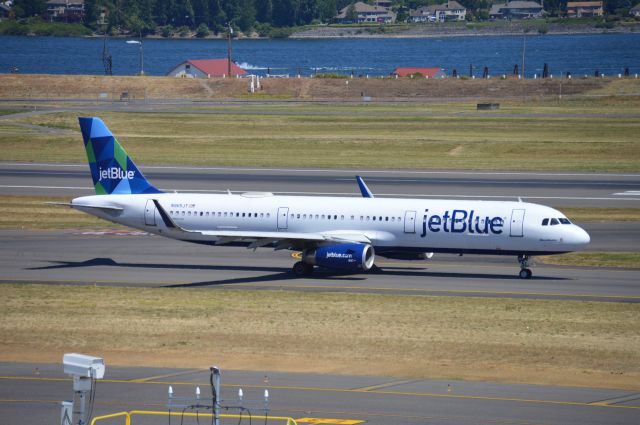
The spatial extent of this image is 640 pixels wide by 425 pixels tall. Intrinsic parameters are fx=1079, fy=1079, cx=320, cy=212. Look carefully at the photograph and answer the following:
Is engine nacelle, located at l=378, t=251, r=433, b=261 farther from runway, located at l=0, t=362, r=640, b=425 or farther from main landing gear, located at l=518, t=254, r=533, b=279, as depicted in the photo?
runway, located at l=0, t=362, r=640, b=425

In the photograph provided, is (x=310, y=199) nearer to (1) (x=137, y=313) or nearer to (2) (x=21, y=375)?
(1) (x=137, y=313)

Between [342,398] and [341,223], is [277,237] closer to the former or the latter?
[341,223]

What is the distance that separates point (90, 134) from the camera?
56.9 m

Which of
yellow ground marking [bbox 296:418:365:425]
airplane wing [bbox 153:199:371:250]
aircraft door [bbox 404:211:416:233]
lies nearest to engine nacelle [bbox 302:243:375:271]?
airplane wing [bbox 153:199:371:250]

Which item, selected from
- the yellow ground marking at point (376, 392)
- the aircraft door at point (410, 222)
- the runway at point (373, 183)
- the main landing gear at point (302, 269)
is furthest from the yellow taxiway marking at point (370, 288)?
the runway at point (373, 183)

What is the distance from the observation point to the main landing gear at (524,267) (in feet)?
168

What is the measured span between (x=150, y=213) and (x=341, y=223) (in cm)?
981

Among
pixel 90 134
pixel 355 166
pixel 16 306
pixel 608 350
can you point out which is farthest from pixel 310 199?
pixel 355 166

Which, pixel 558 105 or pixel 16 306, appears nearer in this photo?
pixel 16 306

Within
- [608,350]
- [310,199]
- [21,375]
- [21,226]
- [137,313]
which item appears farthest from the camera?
[21,226]

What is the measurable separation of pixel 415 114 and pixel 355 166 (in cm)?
3747

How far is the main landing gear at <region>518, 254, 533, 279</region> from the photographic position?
2010 inches

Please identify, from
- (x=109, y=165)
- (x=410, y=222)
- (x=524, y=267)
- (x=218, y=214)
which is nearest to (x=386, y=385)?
(x=410, y=222)

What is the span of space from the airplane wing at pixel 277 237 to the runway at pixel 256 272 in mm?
1679
